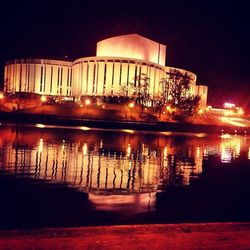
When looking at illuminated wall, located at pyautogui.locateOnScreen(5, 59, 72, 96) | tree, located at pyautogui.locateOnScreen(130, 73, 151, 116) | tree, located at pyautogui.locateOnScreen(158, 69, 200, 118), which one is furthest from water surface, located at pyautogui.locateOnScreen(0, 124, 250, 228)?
illuminated wall, located at pyautogui.locateOnScreen(5, 59, 72, 96)

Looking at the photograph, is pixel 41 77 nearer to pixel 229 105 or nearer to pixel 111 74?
pixel 111 74

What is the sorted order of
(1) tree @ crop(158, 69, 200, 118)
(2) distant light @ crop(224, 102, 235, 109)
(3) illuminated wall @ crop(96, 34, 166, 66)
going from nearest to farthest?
(1) tree @ crop(158, 69, 200, 118) < (3) illuminated wall @ crop(96, 34, 166, 66) < (2) distant light @ crop(224, 102, 235, 109)

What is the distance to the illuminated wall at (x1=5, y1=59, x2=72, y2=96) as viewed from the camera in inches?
4021

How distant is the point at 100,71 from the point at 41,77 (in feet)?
79.5

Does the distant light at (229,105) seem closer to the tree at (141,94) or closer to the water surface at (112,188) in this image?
the tree at (141,94)

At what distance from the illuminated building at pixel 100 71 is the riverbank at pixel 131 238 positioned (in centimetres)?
7711

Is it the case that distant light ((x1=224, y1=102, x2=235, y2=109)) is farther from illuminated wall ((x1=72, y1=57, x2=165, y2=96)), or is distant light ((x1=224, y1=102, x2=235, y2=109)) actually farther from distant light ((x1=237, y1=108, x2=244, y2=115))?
illuminated wall ((x1=72, y1=57, x2=165, y2=96))

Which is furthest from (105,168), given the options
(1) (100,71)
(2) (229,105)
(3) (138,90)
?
(2) (229,105)

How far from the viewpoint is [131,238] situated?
4691mm

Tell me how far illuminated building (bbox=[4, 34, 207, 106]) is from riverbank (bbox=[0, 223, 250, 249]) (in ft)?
253

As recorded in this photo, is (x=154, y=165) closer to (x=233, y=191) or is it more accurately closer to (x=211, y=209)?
(x=233, y=191)

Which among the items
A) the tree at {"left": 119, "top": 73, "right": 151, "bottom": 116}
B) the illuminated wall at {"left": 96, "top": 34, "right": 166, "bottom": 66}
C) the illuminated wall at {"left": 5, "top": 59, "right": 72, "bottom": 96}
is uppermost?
the illuminated wall at {"left": 96, "top": 34, "right": 166, "bottom": 66}

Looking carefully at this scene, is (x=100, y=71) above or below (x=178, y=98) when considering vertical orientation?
above

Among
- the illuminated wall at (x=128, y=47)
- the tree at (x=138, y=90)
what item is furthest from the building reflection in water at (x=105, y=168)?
the illuminated wall at (x=128, y=47)
